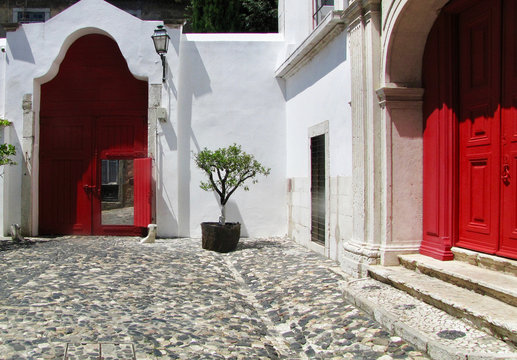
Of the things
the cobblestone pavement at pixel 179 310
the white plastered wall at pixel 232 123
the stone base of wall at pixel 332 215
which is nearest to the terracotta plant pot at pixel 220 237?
the cobblestone pavement at pixel 179 310

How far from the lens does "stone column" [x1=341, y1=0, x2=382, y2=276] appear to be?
5.23m

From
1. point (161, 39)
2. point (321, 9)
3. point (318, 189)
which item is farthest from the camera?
point (161, 39)

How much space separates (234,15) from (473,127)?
1136 cm


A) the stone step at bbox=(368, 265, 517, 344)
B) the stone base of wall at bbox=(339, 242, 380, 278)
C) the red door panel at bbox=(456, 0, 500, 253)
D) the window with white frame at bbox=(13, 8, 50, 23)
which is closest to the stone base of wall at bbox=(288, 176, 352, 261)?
the stone base of wall at bbox=(339, 242, 380, 278)

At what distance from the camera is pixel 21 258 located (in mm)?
7102

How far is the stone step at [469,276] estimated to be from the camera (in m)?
3.49

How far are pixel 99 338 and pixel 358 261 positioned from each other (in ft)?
9.14

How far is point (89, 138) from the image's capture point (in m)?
10.2

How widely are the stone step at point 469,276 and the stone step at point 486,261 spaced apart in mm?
36

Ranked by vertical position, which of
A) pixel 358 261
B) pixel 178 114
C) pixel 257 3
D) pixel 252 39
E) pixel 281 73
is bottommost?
pixel 358 261

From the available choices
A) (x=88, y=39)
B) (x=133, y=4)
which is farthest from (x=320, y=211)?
(x=133, y=4)

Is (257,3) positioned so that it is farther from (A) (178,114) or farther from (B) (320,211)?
(B) (320,211)

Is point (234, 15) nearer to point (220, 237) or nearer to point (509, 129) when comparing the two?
point (220, 237)

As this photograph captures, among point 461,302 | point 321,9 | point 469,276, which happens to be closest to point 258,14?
point 321,9
